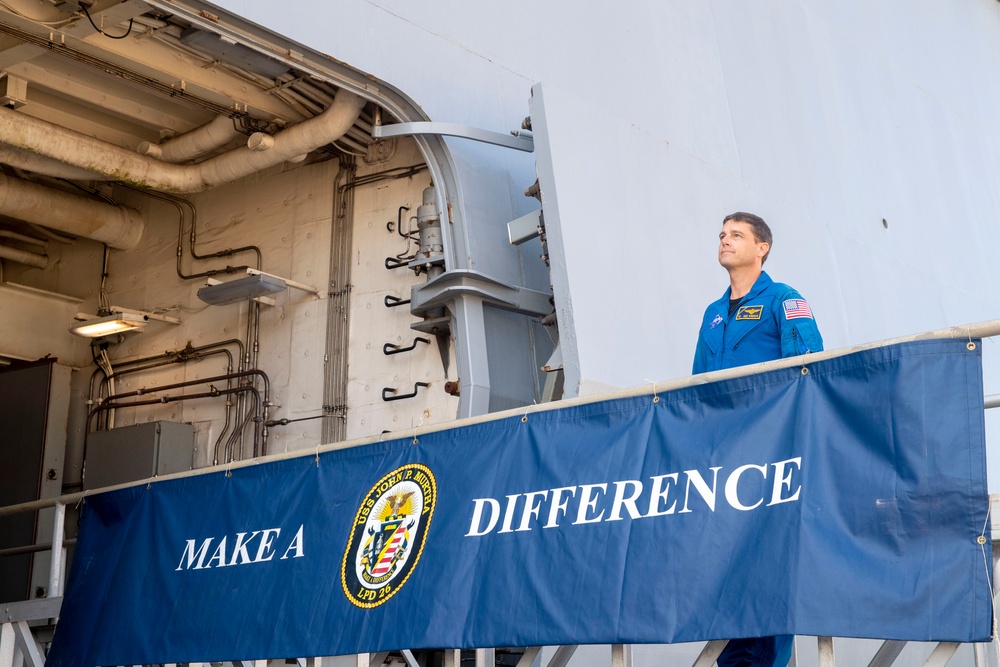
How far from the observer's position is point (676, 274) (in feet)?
25.8

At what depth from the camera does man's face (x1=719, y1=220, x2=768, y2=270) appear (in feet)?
17.3

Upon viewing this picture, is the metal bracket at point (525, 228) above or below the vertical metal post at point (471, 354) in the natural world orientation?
above

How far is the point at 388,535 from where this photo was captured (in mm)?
5066

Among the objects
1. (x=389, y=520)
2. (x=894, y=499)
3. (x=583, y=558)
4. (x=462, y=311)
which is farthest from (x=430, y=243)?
(x=894, y=499)

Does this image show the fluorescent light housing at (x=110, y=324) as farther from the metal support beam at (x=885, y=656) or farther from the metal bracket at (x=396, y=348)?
the metal support beam at (x=885, y=656)

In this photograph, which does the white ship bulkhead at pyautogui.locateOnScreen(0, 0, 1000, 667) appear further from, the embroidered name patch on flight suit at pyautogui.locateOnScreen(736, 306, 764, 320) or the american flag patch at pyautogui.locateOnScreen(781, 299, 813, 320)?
the american flag patch at pyautogui.locateOnScreen(781, 299, 813, 320)

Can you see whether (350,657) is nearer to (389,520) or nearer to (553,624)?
(389,520)

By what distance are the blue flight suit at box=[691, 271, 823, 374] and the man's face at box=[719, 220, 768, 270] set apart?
0.34 feet

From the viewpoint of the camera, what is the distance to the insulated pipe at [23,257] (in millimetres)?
11703

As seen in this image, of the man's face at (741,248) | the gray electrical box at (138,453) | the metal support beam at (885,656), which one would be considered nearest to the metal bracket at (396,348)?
the gray electrical box at (138,453)

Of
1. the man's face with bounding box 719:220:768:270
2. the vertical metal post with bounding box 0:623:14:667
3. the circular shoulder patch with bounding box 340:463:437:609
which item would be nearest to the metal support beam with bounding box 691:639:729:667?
the circular shoulder patch with bounding box 340:463:437:609

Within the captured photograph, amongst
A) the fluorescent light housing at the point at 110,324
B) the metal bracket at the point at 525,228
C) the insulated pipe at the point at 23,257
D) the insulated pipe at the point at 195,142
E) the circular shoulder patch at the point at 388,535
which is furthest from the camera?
the insulated pipe at the point at 23,257

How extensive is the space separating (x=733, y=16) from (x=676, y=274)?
3.55 metres

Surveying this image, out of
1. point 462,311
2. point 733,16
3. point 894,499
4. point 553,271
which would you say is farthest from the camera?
point 733,16
